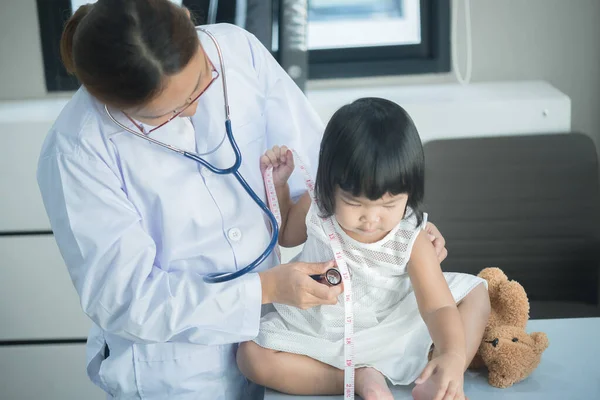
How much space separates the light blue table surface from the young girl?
0.05m

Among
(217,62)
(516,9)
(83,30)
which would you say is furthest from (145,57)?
(516,9)

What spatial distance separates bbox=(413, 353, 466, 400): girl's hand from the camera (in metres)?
1.07

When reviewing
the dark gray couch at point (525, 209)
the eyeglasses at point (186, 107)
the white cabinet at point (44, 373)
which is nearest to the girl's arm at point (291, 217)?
the eyeglasses at point (186, 107)

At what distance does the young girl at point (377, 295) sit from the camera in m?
1.10

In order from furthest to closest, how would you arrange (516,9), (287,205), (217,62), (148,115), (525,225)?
(516,9), (525,225), (287,205), (217,62), (148,115)

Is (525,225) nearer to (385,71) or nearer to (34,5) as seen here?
(385,71)

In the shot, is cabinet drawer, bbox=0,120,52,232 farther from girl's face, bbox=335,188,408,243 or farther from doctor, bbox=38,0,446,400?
girl's face, bbox=335,188,408,243

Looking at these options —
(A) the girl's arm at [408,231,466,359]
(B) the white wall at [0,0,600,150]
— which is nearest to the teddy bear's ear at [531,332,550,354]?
(A) the girl's arm at [408,231,466,359]

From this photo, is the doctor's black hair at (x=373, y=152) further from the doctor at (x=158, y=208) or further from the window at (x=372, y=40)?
the window at (x=372, y=40)

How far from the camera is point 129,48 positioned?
3.25 ft

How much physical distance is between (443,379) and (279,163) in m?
0.53

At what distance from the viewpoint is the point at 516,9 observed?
95.4 inches

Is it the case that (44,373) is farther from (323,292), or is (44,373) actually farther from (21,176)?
(323,292)

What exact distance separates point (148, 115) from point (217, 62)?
0.24 meters
